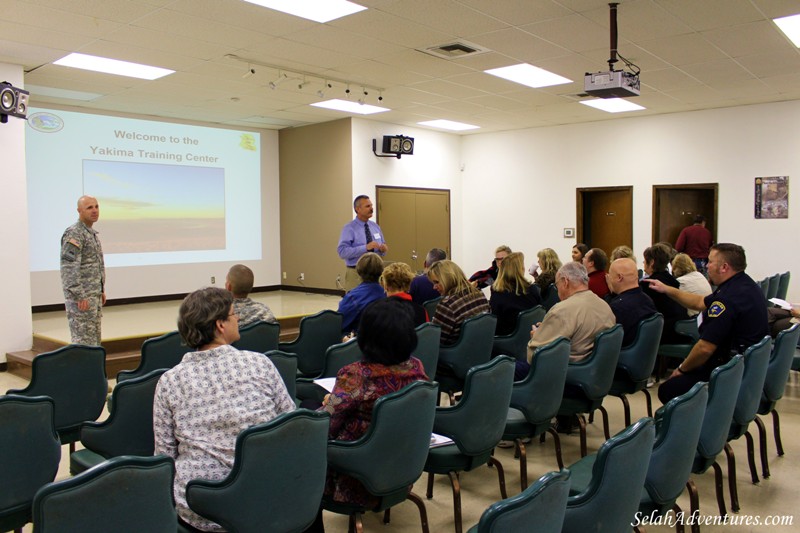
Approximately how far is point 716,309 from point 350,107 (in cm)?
675

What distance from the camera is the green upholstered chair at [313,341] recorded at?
4176mm

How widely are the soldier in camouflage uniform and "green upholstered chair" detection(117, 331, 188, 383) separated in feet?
1.40

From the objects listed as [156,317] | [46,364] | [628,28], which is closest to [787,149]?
[628,28]

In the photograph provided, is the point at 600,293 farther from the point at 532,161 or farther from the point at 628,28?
the point at 532,161

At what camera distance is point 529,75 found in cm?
739

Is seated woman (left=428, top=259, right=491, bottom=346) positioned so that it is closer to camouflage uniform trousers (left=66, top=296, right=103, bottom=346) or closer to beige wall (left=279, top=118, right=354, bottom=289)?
camouflage uniform trousers (left=66, top=296, right=103, bottom=346)

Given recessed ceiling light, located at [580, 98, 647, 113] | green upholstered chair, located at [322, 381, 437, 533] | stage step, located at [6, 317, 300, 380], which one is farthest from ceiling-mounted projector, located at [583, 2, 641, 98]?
stage step, located at [6, 317, 300, 380]

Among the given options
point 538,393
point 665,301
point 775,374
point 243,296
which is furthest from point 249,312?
point 665,301

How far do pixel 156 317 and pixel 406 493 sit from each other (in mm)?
6423

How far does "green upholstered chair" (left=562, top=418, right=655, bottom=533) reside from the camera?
1.85 m

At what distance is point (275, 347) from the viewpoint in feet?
13.0

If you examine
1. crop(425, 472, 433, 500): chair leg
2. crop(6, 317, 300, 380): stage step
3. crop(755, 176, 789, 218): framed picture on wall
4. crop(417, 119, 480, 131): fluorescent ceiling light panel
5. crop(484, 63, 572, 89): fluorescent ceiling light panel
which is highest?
crop(417, 119, 480, 131): fluorescent ceiling light panel

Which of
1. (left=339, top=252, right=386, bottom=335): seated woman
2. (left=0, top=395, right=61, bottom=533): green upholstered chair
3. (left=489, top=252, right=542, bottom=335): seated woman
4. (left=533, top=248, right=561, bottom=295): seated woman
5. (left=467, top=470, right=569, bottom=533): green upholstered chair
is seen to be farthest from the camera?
(left=533, top=248, right=561, bottom=295): seated woman

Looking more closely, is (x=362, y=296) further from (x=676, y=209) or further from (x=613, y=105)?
(x=676, y=209)
